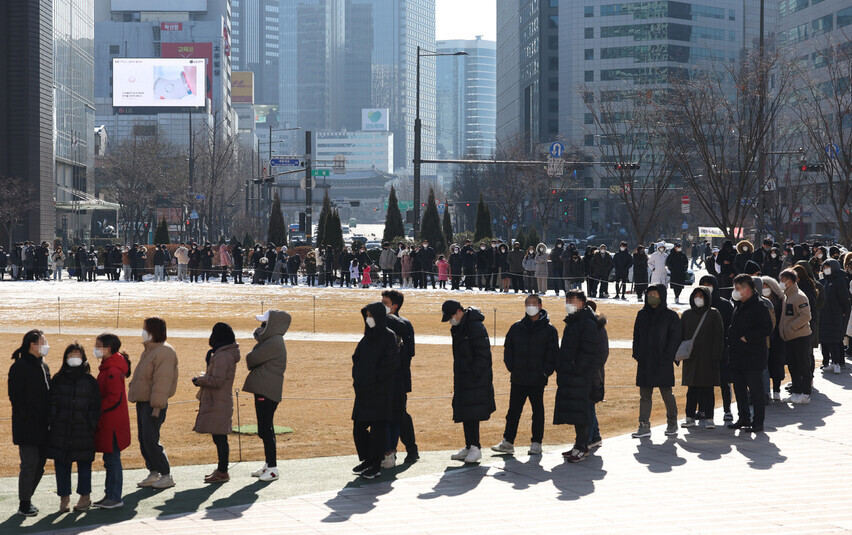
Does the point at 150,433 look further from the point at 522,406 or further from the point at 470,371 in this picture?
the point at 522,406

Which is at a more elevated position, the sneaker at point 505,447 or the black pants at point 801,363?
the black pants at point 801,363

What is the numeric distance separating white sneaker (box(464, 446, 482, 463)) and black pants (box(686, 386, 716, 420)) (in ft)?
10.4

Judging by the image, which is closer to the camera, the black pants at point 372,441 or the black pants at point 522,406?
the black pants at point 372,441

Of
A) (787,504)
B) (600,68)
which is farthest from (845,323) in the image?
(600,68)

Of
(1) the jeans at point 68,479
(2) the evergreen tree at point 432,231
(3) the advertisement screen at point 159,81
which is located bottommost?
(1) the jeans at point 68,479

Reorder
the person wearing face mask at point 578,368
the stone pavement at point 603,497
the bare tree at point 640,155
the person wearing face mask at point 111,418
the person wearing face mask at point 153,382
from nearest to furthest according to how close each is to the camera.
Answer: the stone pavement at point 603,497
the person wearing face mask at point 111,418
the person wearing face mask at point 153,382
the person wearing face mask at point 578,368
the bare tree at point 640,155

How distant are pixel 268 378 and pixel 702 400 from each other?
5392mm

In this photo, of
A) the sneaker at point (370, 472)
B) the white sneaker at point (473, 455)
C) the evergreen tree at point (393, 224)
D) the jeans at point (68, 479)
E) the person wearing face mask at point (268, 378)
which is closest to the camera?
the jeans at point (68, 479)

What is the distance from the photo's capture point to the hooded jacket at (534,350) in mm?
10766

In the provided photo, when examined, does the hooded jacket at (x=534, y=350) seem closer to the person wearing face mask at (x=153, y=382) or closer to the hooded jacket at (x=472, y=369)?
the hooded jacket at (x=472, y=369)

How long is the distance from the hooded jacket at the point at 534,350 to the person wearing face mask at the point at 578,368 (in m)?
0.11

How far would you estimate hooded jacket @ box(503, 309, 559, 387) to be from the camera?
10.8 m

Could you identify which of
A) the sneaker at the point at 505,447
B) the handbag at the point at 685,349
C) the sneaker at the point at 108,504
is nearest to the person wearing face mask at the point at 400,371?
the sneaker at the point at 505,447

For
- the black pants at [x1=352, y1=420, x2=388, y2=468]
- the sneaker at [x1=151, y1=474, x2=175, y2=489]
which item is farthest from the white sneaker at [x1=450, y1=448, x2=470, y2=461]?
the sneaker at [x1=151, y1=474, x2=175, y2=489]
